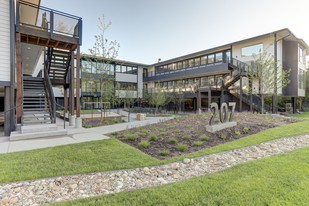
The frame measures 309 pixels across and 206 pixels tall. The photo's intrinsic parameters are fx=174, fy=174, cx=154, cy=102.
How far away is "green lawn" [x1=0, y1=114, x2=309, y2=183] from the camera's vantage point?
402 centimetres

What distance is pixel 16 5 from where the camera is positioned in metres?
8.55

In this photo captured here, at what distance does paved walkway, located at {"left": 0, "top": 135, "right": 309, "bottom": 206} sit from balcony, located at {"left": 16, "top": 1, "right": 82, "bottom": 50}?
8.30 m

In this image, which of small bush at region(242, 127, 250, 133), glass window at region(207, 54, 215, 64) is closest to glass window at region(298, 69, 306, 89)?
glass window at region(207, 54, 215, 64)

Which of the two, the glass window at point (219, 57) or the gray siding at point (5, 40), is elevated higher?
the glass window at point (219, 57)

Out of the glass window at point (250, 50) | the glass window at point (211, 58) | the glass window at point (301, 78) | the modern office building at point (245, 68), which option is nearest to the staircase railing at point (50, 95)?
the modern office building at point (245, 68)

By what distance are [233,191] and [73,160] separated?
4.01 meters

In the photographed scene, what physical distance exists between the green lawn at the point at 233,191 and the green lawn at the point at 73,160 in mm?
1325

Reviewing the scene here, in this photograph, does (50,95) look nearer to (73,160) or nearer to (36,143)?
(36,143)

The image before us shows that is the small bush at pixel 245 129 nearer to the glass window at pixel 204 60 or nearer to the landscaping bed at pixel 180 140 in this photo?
the landscaping bed at pixel 180 140

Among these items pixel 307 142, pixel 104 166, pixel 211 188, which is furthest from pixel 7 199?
pixel 307 142

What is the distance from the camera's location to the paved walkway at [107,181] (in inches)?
124

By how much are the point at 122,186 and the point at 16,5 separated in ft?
33.6

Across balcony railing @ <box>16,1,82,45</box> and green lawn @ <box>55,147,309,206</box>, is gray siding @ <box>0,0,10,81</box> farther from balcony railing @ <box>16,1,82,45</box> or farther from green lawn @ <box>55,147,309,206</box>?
green lawn @ <box>55,147,309,206</box>

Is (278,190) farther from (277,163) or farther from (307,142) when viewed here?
(307,142)
